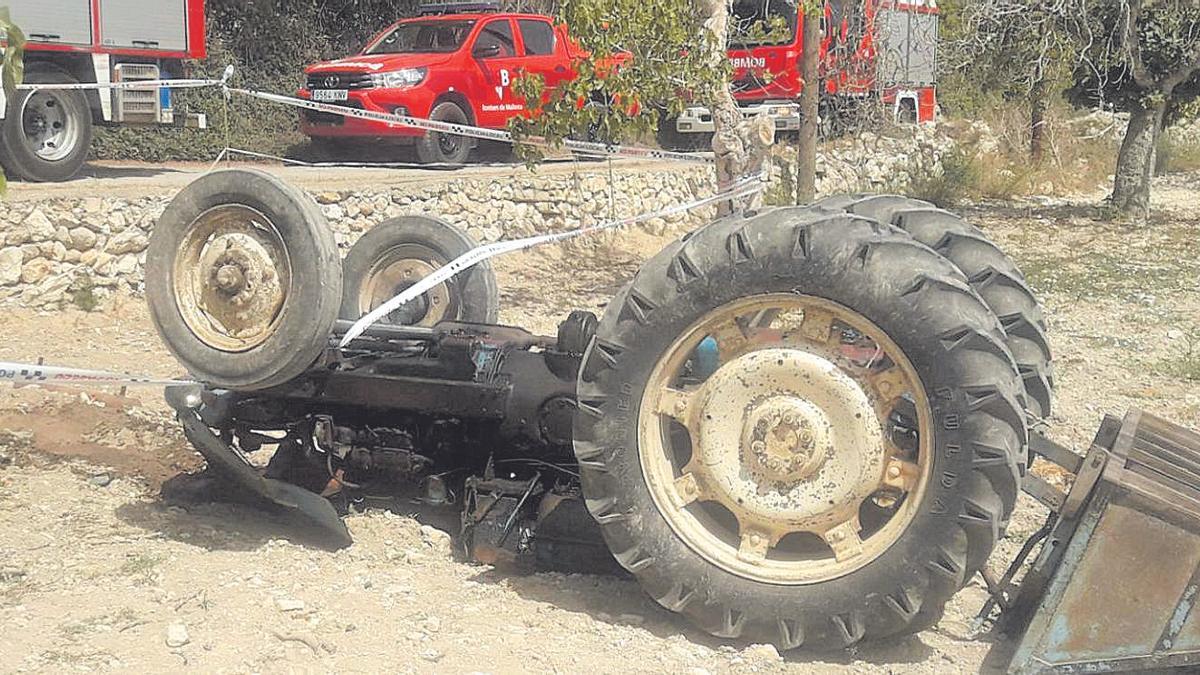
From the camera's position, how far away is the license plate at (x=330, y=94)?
16406 mm

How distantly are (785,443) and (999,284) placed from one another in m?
1.18

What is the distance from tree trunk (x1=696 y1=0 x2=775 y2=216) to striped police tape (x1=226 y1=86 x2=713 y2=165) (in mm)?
1397

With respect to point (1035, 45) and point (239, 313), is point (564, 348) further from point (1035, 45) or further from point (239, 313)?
point (1035, 45)

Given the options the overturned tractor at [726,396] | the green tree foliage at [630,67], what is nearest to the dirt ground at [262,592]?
the overturned tractor at [726,396]

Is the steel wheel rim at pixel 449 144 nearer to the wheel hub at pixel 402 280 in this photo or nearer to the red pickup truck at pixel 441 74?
the red pickup truck at pixel 441 74

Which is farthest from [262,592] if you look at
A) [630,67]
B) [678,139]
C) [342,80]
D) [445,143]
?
[678,139]

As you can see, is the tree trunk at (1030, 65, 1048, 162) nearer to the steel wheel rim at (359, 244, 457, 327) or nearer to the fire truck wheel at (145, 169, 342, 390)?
the steel wheel rim at (359, 244, 457, 327)

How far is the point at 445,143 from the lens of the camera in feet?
56.2

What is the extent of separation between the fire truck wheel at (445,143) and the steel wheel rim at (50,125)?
4.54 meters

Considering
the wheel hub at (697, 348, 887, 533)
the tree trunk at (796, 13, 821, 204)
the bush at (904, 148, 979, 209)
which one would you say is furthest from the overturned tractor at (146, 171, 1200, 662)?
Result: the bush at (904, 148, 979, 209)

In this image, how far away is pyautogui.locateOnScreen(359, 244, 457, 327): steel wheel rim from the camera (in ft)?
20.5

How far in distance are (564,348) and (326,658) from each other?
1530mm

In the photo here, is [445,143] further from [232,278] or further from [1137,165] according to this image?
[232,278]

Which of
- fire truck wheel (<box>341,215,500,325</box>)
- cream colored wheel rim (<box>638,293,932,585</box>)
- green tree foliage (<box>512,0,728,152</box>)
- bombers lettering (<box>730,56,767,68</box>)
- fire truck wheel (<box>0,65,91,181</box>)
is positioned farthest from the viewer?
bombers lettering (<box>730,56,767,68</box>)
